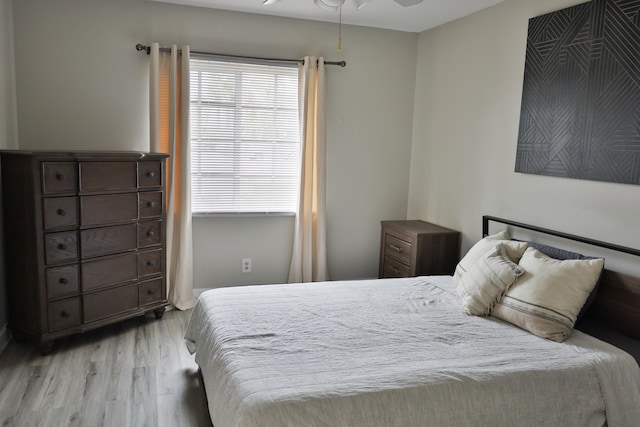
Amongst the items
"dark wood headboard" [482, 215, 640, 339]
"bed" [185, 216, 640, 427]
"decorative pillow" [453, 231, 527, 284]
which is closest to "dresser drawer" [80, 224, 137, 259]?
"bed" [185, 216, 640, 427]

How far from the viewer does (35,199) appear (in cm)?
293

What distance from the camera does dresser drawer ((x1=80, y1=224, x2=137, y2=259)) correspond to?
319cm

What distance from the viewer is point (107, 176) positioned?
323 centimetres

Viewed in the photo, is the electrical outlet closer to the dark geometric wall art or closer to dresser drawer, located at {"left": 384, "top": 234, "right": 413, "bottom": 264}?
dresser drawer, located at {"left": 384, "top": 234, "right": 413, "bottom": 264}

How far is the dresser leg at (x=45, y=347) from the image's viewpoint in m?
3.05

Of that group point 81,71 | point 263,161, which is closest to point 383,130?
point 263,161

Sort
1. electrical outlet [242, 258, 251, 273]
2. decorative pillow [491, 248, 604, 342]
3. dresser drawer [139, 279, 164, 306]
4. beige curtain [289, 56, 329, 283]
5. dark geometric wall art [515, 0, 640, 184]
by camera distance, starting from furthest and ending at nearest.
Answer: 1. electrical outlet [242, 258, 251, 273]
2. beige curtain [289, 56, 329, 283]
3. dresser drawer [139, 279, 164, 306]
4. dark geometric wall art [515, 0, 640, 184]
5. decorative pillow [491, 248, 604, 342]

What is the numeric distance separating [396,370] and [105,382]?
169 centimetres

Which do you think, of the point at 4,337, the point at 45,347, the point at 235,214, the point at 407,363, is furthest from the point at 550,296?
the point at 4,337

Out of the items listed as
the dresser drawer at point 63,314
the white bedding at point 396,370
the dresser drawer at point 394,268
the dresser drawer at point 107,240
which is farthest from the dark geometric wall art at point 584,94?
the dresser drawer at point 63,314

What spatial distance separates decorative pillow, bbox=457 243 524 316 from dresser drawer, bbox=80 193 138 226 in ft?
7.27

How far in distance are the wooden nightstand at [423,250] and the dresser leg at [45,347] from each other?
8.28ft

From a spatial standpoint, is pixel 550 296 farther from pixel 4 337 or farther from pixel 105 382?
pixel 4 337

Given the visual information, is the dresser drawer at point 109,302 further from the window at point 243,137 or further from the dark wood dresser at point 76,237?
the window at point 243,137
